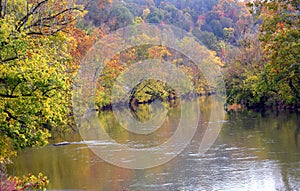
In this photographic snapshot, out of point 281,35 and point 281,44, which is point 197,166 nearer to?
point 281,44

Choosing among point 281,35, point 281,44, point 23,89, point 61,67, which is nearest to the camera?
point 23,89

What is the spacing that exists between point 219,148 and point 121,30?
63.6 metres

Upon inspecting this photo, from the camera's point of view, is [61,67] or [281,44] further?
[281,44]

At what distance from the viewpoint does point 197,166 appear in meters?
24.8

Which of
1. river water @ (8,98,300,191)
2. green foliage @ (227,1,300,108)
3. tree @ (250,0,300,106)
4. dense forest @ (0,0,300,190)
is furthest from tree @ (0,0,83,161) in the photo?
tree @ (250,0,300,106)

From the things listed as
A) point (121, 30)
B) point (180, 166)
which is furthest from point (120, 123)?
point (121, 30)

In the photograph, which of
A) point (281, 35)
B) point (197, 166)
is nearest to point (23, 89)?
point (197, 166)

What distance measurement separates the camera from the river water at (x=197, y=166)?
2120cm

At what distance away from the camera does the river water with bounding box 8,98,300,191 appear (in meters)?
21.2

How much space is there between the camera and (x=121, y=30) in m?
91.2

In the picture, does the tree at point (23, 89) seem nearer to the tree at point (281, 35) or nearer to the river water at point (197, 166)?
the river water at point (197, 166)

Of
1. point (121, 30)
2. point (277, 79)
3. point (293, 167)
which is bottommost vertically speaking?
point (293, 167)

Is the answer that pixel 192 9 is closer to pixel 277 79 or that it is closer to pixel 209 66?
pixel 209 66

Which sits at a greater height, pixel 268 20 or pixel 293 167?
pixel 268 20
